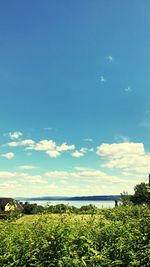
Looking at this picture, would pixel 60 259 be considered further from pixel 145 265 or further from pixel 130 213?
pixel 130 213

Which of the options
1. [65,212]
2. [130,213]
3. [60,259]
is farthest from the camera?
[130,213]

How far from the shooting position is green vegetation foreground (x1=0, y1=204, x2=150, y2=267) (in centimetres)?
815

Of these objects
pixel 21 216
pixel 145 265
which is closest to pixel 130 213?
pixel 21 216

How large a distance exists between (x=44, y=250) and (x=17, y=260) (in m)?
0.60

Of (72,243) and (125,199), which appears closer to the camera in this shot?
(72,243)

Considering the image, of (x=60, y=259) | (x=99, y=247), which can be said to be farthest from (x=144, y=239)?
(x=60, y=259)

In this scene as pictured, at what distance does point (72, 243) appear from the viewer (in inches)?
329

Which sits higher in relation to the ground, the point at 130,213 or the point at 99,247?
the point at 130,213

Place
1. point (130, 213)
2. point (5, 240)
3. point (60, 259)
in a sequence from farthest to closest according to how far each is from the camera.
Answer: point (130, 213)
point (5, 240)
point (60, 259)

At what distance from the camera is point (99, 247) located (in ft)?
29.6

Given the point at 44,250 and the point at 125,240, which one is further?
the point at 125,240

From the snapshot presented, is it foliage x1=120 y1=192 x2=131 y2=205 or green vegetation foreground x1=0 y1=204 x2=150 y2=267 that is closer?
green vegetation foreground x1=0 y1=204 x2=150 y2=267

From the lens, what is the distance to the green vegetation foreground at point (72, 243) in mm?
8148

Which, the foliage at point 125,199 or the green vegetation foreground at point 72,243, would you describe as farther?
the foliage at point 125,199
